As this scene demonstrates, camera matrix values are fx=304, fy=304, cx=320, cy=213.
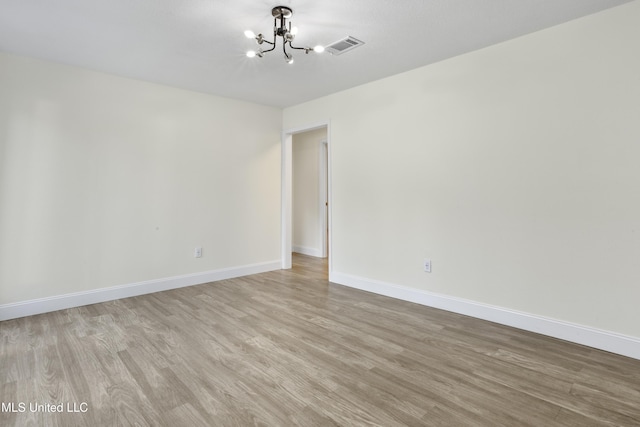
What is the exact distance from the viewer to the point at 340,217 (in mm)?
4020

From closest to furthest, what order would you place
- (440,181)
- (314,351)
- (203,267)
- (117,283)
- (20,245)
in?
(314,351) < (20,245) < (440,181) < (117,283) < (203,267)

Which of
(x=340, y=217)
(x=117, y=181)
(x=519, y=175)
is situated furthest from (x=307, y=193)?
(x=519, y=175)

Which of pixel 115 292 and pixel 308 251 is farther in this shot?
pixel 308 251

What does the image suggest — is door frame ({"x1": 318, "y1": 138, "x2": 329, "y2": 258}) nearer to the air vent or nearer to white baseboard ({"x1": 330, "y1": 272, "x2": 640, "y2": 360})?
white baseboard ({"x1": 330, "y1": 272, "x2": 640, "y2": 360})

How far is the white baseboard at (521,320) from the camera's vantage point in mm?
2176

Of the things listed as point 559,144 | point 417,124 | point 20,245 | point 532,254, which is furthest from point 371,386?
point 20,245

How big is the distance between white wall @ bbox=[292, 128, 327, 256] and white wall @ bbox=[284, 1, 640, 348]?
2.26m

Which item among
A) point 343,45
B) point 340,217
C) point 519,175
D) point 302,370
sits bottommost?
point 302,370

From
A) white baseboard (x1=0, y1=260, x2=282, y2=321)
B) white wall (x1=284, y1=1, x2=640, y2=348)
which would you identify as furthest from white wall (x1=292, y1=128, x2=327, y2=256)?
white wall (x1=284, y1=1, x2=640, y2=348)

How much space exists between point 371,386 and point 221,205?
315 cm

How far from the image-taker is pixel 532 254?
8.34 ft

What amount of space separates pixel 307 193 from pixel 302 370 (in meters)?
4.42

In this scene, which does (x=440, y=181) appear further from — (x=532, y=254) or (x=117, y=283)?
(x=117, y=283)

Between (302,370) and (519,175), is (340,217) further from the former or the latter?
(302,370)
